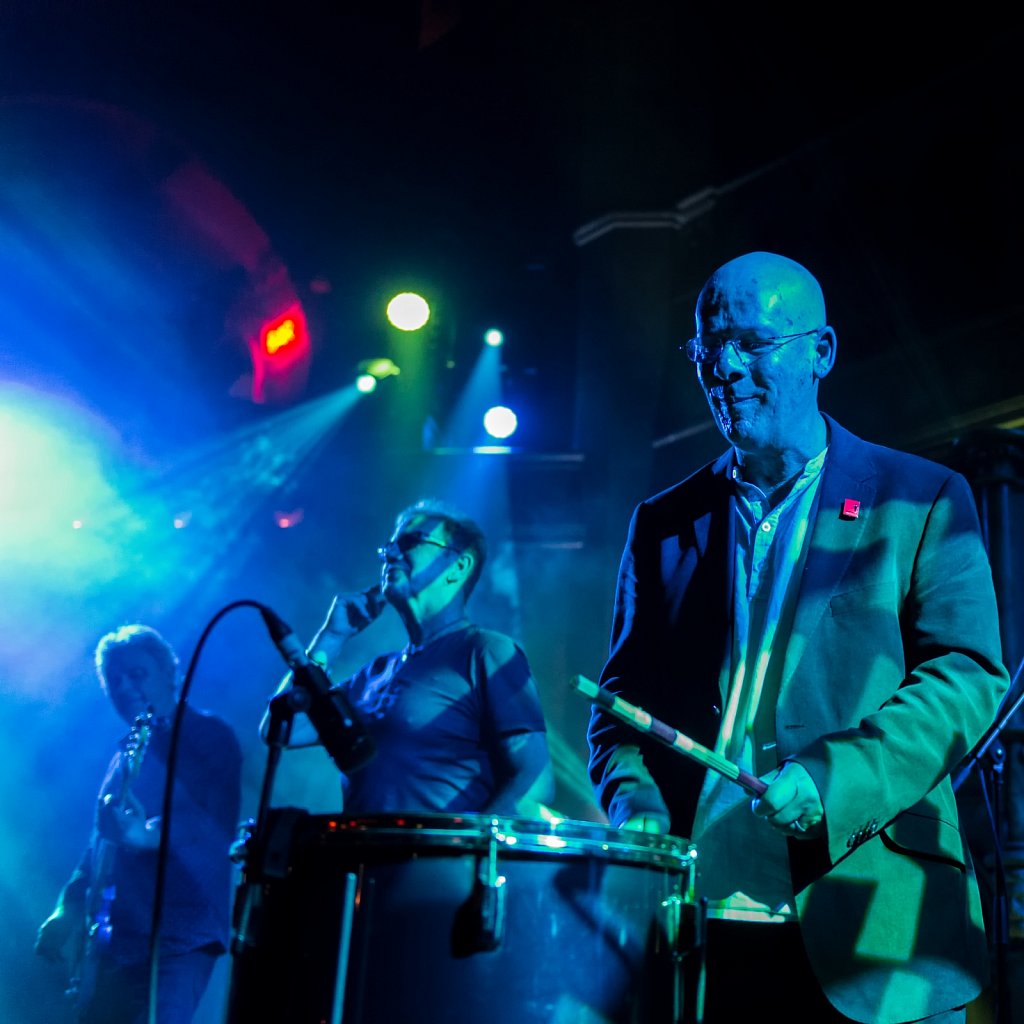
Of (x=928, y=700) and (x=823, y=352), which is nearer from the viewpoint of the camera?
(x=928, y=700)

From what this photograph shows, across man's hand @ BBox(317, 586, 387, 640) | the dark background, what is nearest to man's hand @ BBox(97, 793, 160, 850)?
man's hand @ BBox(317, 586, 387, 640)

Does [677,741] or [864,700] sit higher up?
[864,700]

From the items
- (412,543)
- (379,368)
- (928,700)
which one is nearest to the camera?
(928,700)

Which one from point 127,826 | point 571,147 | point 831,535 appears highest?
point 571,147

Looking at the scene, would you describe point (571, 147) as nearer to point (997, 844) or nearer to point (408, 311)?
point (408, 311)

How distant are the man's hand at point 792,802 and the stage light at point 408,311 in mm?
6158

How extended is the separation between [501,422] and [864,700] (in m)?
6.03

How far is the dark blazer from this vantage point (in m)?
1.93

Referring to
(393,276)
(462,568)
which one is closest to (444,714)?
(462,568)

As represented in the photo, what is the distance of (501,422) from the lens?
7988 mm

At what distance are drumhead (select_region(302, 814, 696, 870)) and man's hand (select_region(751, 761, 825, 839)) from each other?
0.25 meters

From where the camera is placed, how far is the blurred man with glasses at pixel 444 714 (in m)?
3.49

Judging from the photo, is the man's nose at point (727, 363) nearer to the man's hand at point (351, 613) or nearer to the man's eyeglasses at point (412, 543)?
the man's eyeglasses at point (412, 543)

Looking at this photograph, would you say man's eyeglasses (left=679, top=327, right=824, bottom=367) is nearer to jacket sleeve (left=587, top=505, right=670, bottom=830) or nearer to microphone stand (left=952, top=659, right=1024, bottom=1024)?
jacket sleeve (left=587, top=505, right=670, bottom=830)
